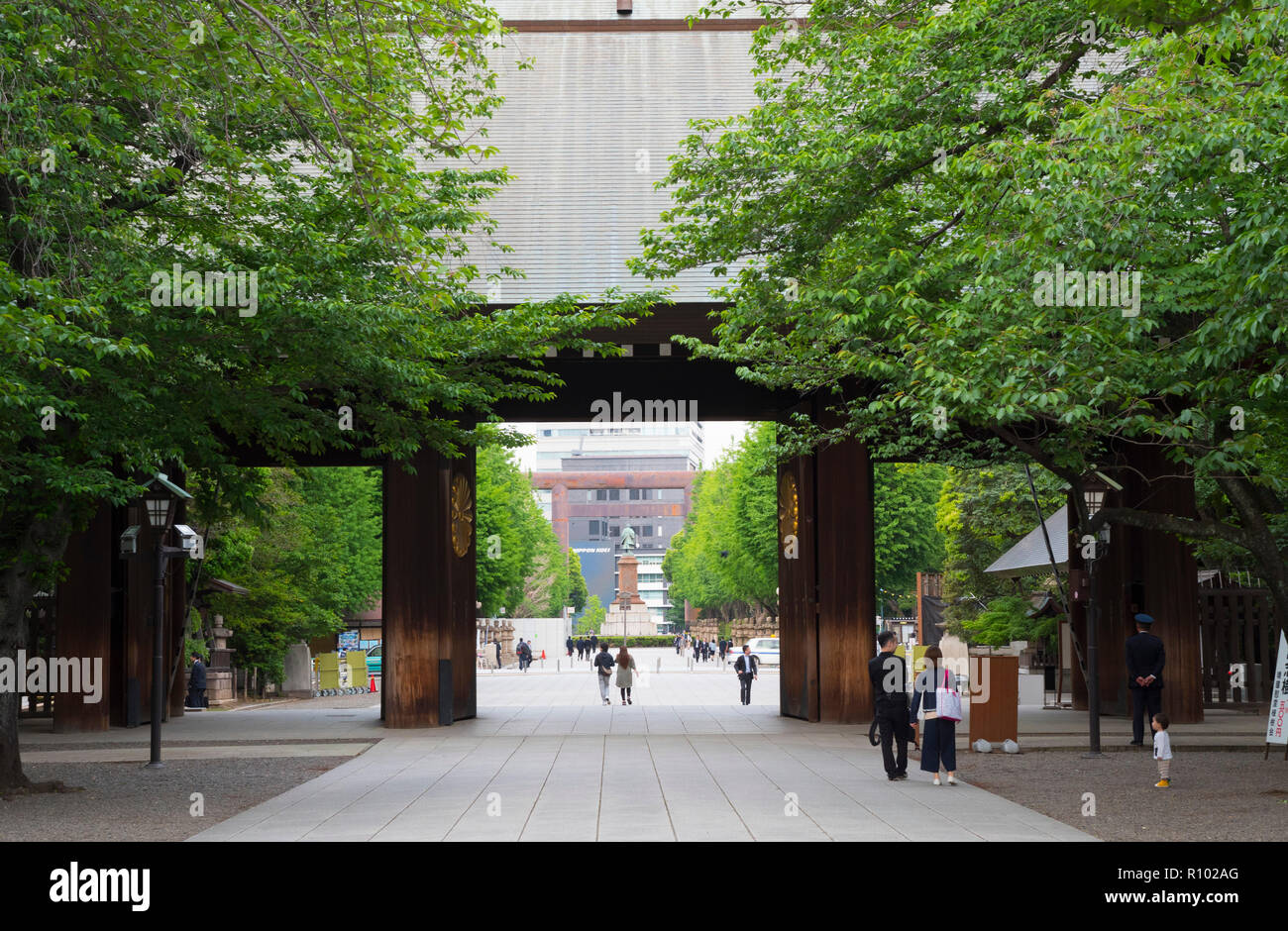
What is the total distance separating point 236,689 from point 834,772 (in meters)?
25.1

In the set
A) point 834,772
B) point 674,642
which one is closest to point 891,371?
point 834,772

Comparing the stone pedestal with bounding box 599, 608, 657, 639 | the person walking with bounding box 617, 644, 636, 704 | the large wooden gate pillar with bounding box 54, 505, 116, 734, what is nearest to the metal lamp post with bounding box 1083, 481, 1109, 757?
the person walking with bounding box 617, 644, 636, 704

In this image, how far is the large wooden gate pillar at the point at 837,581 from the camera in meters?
23.8

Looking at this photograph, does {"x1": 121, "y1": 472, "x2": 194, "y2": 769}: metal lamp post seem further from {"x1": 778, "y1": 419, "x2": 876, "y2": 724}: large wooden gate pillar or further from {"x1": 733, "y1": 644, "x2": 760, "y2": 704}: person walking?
{"x1": 733, "y1": 644, "x2": 760, "y2": 704}: person walking

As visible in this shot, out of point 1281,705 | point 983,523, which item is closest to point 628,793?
point 1281,705

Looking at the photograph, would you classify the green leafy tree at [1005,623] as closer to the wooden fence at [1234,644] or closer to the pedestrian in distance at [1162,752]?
the wooden fence at [1234,644]

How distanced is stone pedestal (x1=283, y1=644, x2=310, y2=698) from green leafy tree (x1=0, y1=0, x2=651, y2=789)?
24.7 m

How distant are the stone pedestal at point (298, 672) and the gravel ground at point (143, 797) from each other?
2087 centimetres

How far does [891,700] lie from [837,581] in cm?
872

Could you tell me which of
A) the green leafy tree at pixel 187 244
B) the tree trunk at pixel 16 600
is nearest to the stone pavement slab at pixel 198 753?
the tree trunk at pixel 16 600

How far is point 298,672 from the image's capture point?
39750 millimetres

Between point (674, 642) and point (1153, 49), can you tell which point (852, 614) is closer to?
point (1153, 49)
